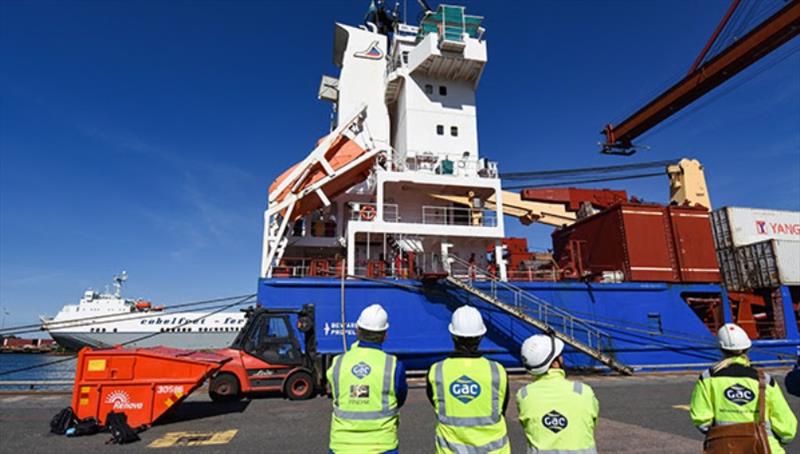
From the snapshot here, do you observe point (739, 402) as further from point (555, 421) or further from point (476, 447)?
point (476, 447)

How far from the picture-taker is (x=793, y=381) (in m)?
3.08

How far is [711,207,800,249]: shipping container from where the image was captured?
56.7 feet

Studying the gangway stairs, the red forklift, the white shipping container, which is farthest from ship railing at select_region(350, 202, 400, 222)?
the white shipping container

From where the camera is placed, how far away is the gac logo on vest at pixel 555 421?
241 centimetres

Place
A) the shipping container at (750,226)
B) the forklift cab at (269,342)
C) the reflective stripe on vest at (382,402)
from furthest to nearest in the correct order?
1. the shipping container at (750,226)
2. the forklift cab at (269,342)
3. the reflective stripe on vest at (382,402)

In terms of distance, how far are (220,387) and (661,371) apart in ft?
41.8

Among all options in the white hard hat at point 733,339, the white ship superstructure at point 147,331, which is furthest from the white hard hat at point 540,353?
the white ship superstructure at point 147,331

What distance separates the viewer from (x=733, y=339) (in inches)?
121

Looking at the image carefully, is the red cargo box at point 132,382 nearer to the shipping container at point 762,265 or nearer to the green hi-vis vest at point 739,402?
the green hi-vis vest at point 739,402

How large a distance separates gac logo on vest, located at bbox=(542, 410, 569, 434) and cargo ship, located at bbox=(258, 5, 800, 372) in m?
9.62

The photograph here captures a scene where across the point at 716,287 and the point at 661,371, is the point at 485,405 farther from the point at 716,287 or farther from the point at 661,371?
the point at 716,287

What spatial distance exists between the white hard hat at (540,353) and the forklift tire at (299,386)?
24.9 ft

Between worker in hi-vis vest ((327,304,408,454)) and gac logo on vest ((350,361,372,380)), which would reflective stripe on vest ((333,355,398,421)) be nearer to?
worker in hi-vis vest ((327,304,408,454))

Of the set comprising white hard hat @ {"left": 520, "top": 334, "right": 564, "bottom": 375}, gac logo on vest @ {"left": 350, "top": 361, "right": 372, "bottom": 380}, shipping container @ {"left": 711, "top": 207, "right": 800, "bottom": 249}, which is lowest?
gac logo on vest @ {"left": 350, "top": 361, "right": 372, "bottom": 380}
